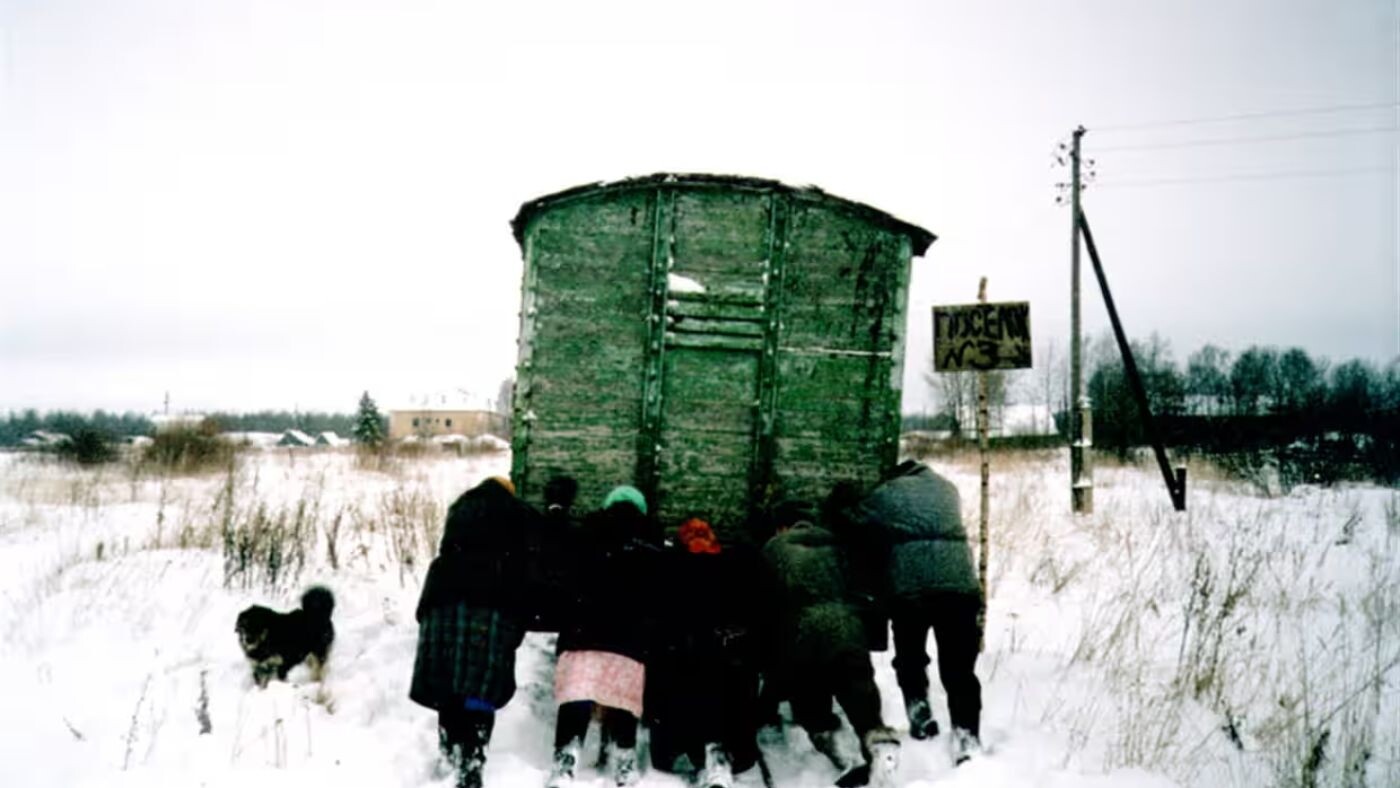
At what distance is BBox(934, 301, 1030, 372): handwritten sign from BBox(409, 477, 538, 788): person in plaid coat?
3502 millimetres

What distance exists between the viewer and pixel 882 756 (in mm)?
4008

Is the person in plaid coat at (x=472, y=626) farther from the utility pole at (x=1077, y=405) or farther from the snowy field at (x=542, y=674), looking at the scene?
the utility pole at (x=1077, y=405)

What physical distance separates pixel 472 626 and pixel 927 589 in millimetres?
2705

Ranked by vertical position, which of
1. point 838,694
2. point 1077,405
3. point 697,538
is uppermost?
point 1077,405

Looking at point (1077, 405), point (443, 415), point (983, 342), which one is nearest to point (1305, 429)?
point (1077, 405)

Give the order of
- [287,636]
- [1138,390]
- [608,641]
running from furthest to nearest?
[1138,390]
[287,636]
[608,641]

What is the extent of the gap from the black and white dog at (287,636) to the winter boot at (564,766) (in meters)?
2.07

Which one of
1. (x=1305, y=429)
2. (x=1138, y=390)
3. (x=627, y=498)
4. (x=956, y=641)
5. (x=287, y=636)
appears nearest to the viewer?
(x=956, y=641)

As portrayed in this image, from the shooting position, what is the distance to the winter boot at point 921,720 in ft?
15.3

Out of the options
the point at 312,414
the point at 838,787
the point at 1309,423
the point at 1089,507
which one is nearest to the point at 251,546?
the point at 838,787

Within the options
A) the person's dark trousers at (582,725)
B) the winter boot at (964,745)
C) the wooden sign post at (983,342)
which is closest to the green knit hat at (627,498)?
the person's dark trousers at (582,725)

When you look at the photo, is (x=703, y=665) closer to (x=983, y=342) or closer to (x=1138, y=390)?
(x=983, y=342)

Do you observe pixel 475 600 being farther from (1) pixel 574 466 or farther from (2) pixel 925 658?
(2) pixel 925 658

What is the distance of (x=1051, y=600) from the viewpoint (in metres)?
7.78
